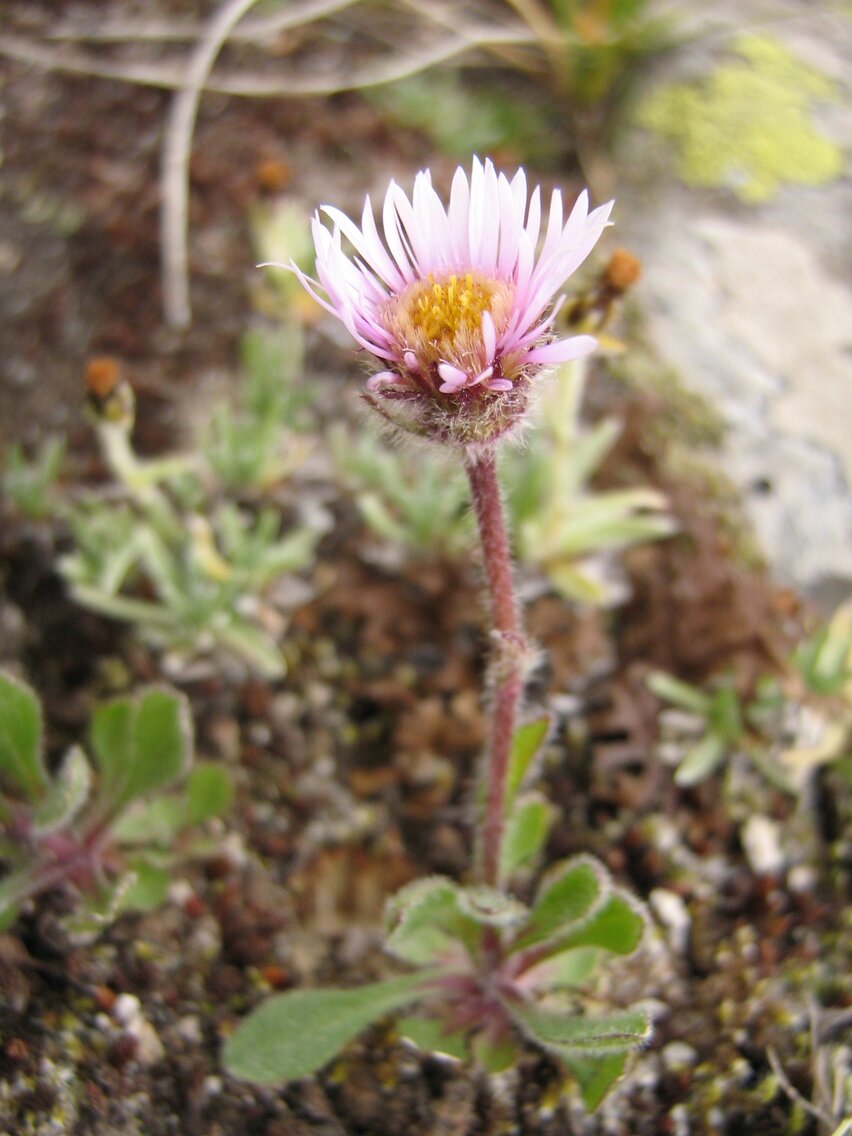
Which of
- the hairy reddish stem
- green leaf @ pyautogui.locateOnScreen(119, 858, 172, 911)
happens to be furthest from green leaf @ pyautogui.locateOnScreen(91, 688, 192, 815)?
the hairy reddish stem

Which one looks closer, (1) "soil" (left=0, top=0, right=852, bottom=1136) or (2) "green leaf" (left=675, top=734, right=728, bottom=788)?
(1) "soil" (left=0, top=0, right=852, bottom=1136)

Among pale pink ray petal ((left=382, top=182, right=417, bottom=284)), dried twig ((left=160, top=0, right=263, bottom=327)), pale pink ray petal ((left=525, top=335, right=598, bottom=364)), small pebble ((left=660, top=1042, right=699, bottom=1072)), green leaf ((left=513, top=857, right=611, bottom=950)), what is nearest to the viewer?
pale pink ray petal ((left=525, top=335, right=598, bottom=364))

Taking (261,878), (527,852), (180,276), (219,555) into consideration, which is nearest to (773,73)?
(180,276)

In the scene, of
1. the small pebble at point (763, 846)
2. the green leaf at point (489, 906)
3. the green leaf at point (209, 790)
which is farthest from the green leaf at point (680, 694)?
A: the green leaf at point (209, 790)

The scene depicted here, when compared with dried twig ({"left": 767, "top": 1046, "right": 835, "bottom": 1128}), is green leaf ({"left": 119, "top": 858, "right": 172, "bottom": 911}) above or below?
above

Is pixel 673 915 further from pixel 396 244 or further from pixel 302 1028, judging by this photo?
pixel 396 244

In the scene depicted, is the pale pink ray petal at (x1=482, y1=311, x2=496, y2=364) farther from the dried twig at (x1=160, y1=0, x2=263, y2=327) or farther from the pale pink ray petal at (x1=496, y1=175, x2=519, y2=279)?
the dried twig at (x1=160, y1=0, x2=263, y2=327)

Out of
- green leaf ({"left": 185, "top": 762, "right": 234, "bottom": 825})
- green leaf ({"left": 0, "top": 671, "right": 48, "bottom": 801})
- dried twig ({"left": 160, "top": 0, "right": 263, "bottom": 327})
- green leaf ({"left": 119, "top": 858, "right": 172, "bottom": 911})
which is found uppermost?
dried twig ({"left": 160, "top": 0, "right": 263, "bottom": 327})

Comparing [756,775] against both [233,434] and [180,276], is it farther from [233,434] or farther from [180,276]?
[180,276]
